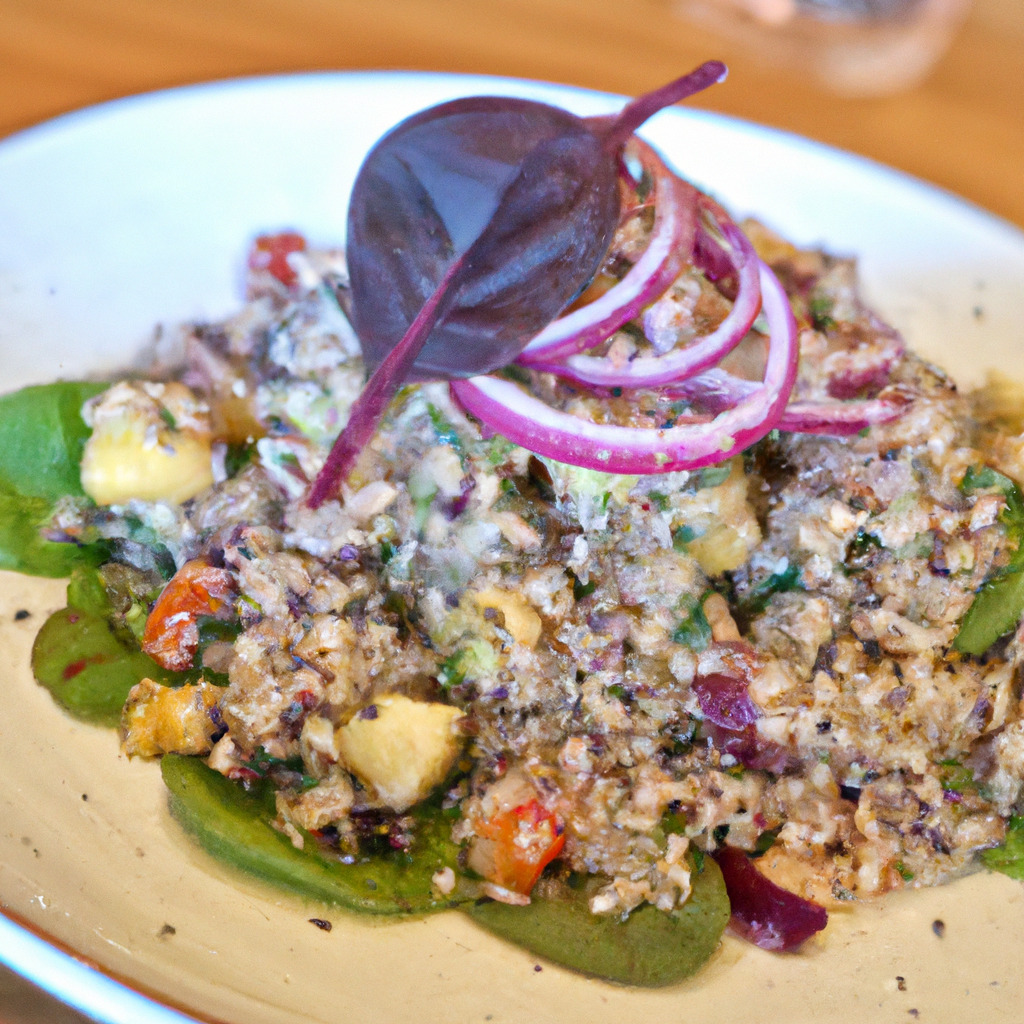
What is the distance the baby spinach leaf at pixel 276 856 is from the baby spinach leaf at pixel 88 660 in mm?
118

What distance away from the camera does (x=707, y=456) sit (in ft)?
2.66

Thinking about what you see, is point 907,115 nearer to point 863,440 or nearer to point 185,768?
point 863,440

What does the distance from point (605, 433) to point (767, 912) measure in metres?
0.49

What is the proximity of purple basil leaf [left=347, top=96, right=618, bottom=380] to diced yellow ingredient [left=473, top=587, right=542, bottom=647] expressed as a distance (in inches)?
8.8

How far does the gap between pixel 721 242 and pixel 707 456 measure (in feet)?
0.98

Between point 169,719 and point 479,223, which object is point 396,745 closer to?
point 169,719

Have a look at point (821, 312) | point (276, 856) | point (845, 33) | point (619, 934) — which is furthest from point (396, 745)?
point (845, 33)

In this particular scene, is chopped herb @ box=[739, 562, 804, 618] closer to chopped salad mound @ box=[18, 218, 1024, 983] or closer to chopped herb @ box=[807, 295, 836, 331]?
chopped salad mound @ box=[18, 218, 1024, 983]

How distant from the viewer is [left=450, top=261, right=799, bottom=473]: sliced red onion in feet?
2.63

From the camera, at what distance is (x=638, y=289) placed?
0.85m

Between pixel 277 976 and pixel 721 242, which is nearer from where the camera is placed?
pixel 277 976

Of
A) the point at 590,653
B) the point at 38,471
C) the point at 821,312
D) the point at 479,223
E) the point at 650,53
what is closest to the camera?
the point at 479,223

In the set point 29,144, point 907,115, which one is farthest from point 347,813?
point 907,115

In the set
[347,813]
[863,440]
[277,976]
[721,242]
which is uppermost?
[721,242]
